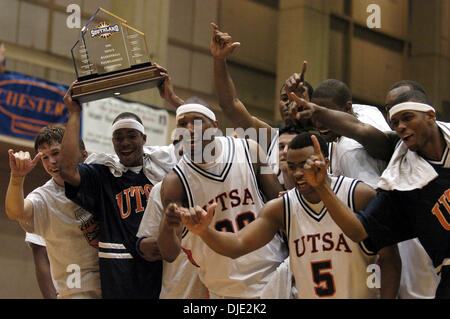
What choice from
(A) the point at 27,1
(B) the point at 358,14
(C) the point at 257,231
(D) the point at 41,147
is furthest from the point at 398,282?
(B) the point at 358,14

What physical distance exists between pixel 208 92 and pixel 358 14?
13.2ft

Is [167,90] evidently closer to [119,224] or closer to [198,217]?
[119,224]

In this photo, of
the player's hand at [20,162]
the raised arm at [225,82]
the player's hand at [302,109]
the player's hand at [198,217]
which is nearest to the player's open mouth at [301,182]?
the player's hand at [302,109]

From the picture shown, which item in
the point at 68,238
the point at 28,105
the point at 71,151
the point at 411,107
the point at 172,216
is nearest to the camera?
the point at 411,107

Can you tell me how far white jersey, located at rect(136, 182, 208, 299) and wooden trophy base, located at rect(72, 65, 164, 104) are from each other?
30.6 inches

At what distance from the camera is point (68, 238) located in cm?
580

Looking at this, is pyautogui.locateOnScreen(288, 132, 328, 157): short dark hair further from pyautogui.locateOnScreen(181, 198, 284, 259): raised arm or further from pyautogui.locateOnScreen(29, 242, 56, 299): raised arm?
pyautogui.locateOnScreen(29, 242, 56, 299): raised arm

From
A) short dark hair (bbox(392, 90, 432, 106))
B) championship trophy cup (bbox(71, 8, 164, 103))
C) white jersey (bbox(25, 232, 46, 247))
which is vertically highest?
championship trophy cup (bbox(71, 8, 164, 103))

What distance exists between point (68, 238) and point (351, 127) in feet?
7.92

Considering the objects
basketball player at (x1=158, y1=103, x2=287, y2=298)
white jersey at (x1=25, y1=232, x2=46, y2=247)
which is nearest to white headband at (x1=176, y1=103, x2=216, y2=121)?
basketball player at (x1=158, y1=103, x2=287, y2=298)

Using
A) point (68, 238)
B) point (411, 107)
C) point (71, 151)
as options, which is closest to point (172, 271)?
point (68, 238)

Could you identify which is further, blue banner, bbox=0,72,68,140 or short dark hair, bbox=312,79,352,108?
blue banner, bbox=0,72,68,140

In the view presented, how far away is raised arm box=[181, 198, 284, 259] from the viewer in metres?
4.29

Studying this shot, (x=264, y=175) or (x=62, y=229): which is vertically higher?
(x=264, y=175)
